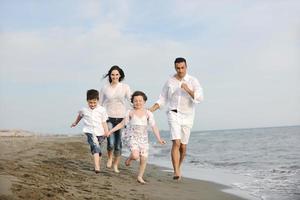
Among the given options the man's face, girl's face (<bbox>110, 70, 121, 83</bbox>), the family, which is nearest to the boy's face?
the family

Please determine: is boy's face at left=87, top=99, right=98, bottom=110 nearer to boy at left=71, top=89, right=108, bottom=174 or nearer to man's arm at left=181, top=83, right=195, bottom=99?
boy at left=71, top=89, right=108, bottom=174

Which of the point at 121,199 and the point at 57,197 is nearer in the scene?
the point at 57,197

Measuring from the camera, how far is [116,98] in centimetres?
698

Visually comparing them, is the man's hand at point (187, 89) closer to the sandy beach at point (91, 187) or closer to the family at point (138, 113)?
the family at point (138, 113)

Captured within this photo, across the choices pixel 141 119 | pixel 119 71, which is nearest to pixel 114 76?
pixel 119 71

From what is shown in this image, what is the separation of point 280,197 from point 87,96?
347 centimetres

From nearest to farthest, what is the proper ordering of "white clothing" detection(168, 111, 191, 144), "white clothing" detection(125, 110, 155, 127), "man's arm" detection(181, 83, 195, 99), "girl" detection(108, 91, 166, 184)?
"girl" detection(108, 91, 166, 184), "white clothing" detection(125, 110, 155, 127), "man's arm" detection(181, 83, 195, 99), "white clothing" detection(168, 111, 191, 144)

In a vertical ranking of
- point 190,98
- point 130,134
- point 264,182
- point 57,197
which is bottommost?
point 264,182

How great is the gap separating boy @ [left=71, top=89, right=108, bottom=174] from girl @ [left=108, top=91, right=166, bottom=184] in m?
0.42

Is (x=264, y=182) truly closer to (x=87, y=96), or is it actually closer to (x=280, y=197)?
(x=280, y=197)

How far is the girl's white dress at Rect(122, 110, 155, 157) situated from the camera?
6.12 metres

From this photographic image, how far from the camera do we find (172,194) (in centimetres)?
522

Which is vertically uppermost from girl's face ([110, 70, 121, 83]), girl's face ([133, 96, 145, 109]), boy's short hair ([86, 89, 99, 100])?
girl's face ([110, 70, 121, 83])

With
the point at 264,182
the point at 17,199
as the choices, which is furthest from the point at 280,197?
the point at 17,199
